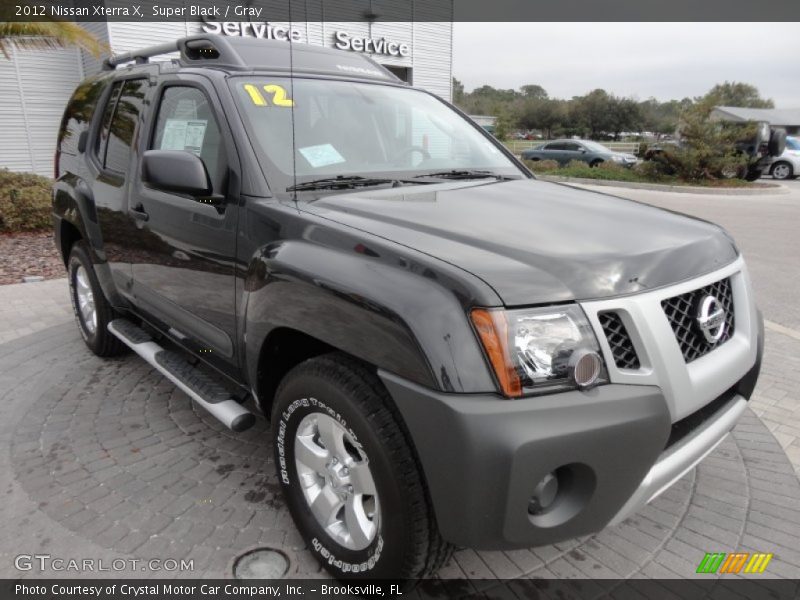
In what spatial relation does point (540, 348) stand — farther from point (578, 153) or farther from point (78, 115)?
point (578, 153)

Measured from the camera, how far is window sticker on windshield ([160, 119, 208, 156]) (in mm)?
2865

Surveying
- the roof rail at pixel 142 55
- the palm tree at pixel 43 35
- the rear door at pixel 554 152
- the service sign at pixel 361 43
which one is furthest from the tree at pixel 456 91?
the roof rail at pixel 142 55

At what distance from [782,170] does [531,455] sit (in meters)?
27.5

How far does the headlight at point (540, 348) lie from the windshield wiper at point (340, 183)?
1.16 meters

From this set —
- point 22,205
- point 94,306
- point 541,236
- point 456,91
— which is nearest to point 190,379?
point 94,306

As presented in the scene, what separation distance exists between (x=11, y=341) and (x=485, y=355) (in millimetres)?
4692

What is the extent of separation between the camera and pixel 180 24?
14406mm

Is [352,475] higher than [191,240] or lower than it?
lower

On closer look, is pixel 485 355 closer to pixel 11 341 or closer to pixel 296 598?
pixel 296 598

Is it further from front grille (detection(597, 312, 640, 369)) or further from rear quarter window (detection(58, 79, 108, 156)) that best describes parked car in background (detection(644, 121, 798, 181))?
front grille (detection(597, 312, 640, 369))

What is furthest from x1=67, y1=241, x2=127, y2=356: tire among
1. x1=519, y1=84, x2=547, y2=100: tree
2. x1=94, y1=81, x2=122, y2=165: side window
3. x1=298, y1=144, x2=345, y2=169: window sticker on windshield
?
x1=519, y1=84, x2=547, y2=100: tree

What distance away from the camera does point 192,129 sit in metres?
2.94

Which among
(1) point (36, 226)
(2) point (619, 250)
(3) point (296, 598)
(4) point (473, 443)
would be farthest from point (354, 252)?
(1) point (36, 226)

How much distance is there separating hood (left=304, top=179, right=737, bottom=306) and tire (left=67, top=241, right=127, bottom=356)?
2467 mm
